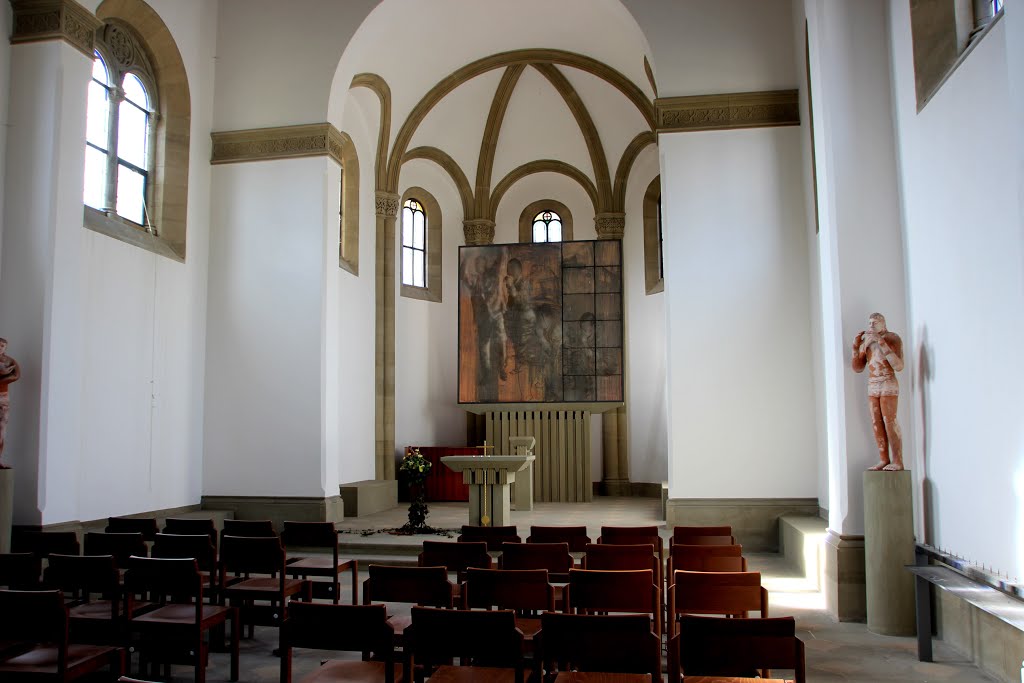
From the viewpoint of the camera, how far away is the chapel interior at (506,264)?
7.30 m

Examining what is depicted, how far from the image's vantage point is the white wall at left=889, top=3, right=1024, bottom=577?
6129 mm

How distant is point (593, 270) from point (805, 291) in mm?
6226

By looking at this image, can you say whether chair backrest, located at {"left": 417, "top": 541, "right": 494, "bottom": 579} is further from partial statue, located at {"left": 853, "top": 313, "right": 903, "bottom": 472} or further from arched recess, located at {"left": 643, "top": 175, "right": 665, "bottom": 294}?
arched recess, located at {"left": 643, "top": 175, "right": 665, "bottom": 294}

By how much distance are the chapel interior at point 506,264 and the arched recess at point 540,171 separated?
4.59 feet

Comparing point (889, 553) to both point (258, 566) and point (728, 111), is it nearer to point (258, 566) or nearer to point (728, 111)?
point (258, 566)

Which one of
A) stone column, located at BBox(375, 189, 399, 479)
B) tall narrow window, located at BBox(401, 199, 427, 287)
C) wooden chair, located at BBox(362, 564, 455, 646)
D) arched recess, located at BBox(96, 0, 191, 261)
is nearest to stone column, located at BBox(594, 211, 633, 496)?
stone column, located at BBox(375, 189, 399, 479)

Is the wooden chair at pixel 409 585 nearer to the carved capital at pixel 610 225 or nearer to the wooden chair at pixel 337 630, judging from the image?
the wooden chair at pixel 337 630

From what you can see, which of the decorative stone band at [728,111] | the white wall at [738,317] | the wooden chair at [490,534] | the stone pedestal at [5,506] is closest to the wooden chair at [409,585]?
the wooden chair at [490,534]

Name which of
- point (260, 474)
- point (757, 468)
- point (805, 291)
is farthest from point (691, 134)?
point (260, 474)

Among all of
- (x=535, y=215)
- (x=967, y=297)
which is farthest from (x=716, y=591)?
(x=535, y=215)

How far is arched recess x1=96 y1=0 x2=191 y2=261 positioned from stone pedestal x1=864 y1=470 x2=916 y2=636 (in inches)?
410

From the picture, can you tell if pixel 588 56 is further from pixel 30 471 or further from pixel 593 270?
pixel 30 471

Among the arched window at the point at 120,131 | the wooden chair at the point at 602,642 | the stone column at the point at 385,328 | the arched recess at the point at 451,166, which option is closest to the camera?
the wooden chair at the point at 602,642

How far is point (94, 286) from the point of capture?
10969mm
